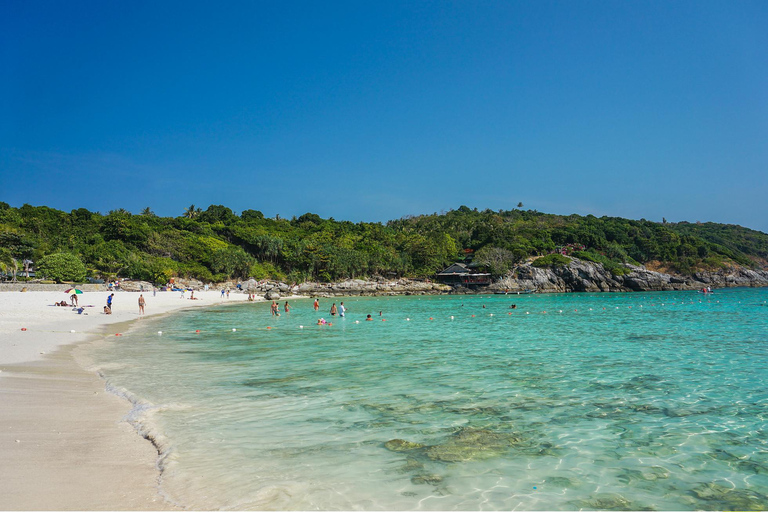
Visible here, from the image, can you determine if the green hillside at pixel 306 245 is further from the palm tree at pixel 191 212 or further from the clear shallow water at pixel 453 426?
the clear shallow water at pixel 453 426

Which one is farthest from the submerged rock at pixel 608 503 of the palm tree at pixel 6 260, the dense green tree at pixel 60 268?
the palm tree at pixel 6 260

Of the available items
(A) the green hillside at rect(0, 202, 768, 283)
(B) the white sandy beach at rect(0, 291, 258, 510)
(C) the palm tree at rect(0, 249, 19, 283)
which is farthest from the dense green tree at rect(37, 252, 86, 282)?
(B) the white sandy beach at rect(0, 291, 258, 510)

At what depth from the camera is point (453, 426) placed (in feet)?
25.5

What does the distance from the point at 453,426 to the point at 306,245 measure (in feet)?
273

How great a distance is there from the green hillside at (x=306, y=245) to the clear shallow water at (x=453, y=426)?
5943 centimetres

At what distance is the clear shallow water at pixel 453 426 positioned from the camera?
17.5 feet

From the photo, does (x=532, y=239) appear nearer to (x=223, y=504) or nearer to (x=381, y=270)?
(x=381, y=270)

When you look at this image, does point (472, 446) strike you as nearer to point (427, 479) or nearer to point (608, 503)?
point (427, 479)

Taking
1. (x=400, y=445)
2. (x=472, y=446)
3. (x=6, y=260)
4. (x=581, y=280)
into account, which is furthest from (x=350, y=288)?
(x=472, y=446)

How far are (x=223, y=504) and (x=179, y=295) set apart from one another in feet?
183

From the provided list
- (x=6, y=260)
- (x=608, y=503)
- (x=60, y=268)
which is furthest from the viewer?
(x=6, y=260)

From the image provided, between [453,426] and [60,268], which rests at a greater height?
[60,268]

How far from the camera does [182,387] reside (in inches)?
409

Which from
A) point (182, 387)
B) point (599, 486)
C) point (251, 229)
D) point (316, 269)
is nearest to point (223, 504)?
point (599, 486)
